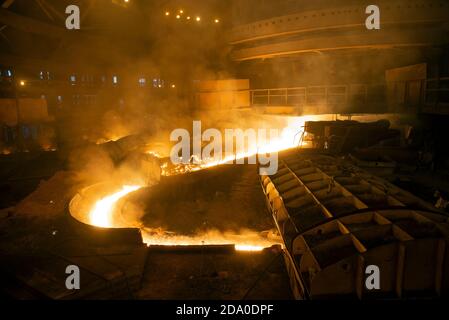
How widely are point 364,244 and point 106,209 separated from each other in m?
6.31

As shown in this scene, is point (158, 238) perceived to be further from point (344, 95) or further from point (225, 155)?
point (344, 95)

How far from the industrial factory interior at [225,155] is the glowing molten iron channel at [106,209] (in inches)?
2.4

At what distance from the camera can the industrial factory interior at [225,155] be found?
4.19 m

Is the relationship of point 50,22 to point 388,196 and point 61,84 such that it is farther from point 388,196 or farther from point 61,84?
point 388,196

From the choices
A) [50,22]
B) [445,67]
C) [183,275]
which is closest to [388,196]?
[183,275]

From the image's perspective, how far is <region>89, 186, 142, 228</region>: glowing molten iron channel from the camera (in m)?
7.43

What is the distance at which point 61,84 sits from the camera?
1697 cm

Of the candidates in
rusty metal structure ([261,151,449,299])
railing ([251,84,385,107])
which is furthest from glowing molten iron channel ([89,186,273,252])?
railing ([251,84,385,107])

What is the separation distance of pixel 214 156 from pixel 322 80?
6.75 m

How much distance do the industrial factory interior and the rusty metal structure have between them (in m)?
0.02

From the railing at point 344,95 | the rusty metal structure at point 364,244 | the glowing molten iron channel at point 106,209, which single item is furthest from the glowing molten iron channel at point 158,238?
the railing at point 344,95

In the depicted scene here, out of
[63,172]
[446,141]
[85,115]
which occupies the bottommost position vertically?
[63,172]
